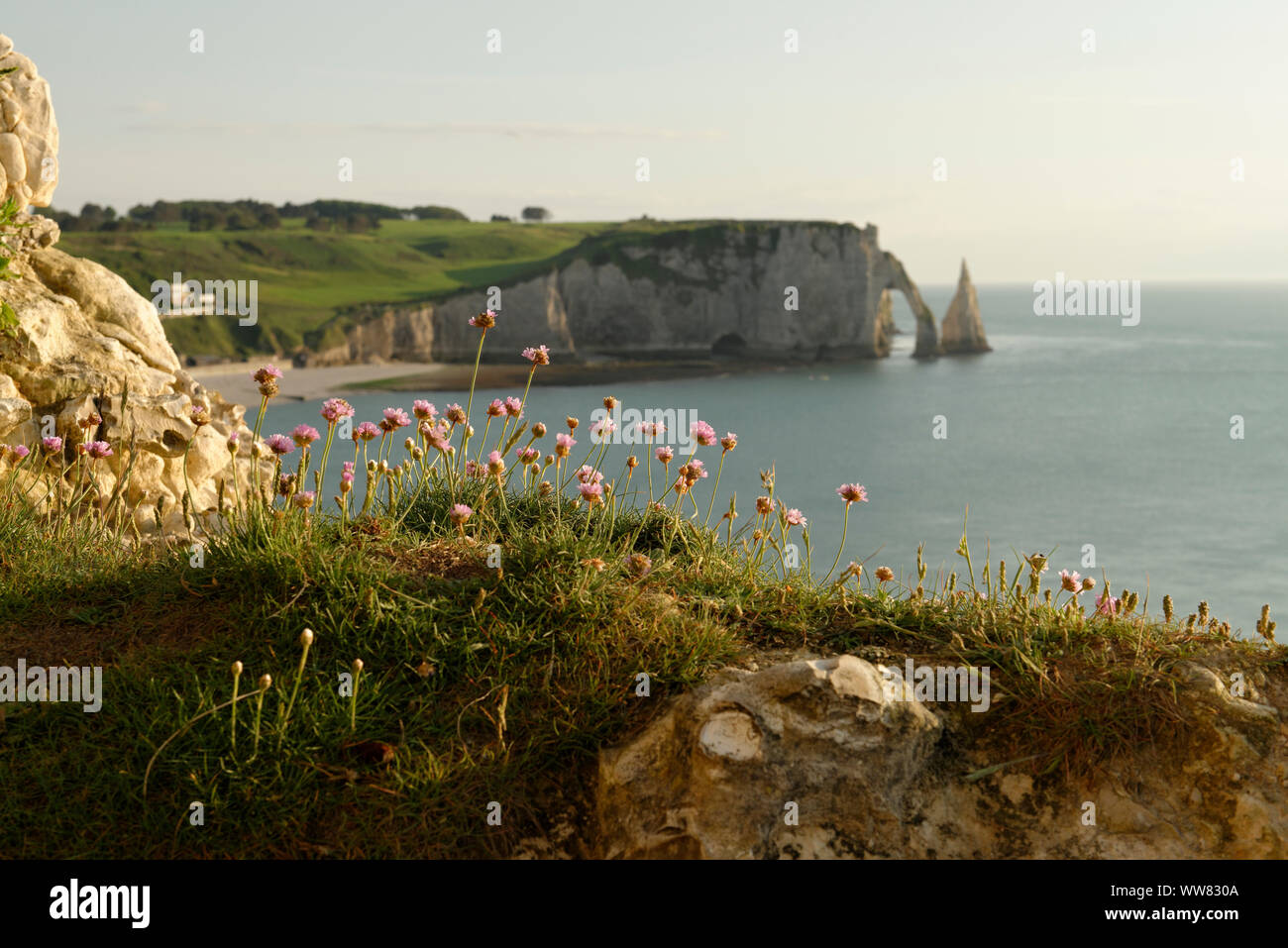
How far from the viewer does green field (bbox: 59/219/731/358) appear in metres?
102

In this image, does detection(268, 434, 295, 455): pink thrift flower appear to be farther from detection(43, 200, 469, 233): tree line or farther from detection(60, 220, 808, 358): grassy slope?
detection(43, 200, 469, 233): tree line

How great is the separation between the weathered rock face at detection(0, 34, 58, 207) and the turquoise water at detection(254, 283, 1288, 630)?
1721cm

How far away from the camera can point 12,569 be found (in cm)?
530

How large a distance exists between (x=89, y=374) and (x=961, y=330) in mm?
133150

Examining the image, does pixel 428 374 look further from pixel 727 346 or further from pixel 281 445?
pixel 281 445

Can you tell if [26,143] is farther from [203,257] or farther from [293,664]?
[203,257]

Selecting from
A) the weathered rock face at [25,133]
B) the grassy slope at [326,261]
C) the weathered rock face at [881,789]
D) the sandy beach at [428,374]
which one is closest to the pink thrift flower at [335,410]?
the weathered rock face at [881,789]

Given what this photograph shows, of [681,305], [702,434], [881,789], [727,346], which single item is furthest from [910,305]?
[881,789]

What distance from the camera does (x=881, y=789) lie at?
3.87m

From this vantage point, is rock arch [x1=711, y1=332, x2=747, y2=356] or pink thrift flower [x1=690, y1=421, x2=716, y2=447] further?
rock arch [x1=711, y1=332, x2=747, y2=356]

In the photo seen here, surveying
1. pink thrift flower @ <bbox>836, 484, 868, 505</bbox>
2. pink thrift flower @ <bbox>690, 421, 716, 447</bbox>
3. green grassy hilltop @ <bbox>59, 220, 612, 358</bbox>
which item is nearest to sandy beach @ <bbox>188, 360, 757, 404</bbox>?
green grassy hilltop @ <bbox>59, 220, 612, 358</bbox>

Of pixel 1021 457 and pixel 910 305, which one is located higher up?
pixel 910 305

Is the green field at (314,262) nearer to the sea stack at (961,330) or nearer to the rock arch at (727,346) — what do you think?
the rock arch at (727,346)
